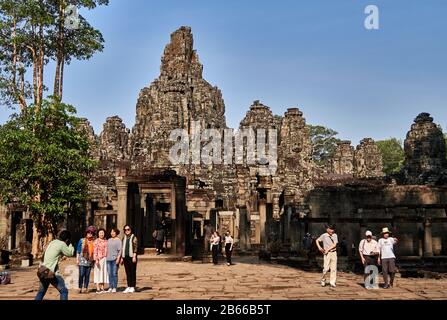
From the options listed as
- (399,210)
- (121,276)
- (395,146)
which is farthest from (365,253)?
(395,146)

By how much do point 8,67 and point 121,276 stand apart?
16151 millimetres

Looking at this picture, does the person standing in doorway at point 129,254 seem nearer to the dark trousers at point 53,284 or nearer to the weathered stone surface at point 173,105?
the dark trousers at point 53,284

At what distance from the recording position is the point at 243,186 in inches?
1425

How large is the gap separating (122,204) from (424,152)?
2203 cm

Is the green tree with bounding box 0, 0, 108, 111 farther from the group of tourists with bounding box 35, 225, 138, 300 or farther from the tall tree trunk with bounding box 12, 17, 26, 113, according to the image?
the group of tourists with bounding box 35, 225, 138, 300

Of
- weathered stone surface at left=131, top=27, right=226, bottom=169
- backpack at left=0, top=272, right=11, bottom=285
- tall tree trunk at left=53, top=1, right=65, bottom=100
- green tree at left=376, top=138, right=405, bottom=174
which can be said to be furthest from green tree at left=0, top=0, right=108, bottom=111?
green tree at left=376, top=138, right=405, bottom=174

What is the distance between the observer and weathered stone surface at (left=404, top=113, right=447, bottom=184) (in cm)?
3362

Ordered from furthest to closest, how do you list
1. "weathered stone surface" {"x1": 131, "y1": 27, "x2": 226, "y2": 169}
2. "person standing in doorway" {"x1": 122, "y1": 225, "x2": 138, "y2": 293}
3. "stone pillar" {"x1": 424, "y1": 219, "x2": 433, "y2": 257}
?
1. "weathered stone surface" {"x1": 131, "y1": 27, "x2": 226, "y2": 169}
2. "stone pillar" {"x1": 424, "y1": 219, "x2": 433, "y2": 257}
3. "person standing in doorway" {"x1": 122, "y1": 225, "x2": 138, "y2": 293}

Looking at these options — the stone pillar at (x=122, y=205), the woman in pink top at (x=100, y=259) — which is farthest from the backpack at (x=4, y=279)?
the stone pillar at (x=122, y=205)

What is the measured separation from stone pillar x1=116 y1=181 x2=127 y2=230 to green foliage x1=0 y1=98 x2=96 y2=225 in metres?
2.64

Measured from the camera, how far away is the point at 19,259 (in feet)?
68.4

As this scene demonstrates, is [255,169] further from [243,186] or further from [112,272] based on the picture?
[112,272]

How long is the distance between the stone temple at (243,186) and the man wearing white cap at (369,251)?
5.05 metres

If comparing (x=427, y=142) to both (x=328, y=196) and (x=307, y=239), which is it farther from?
(x=307, y=239)
